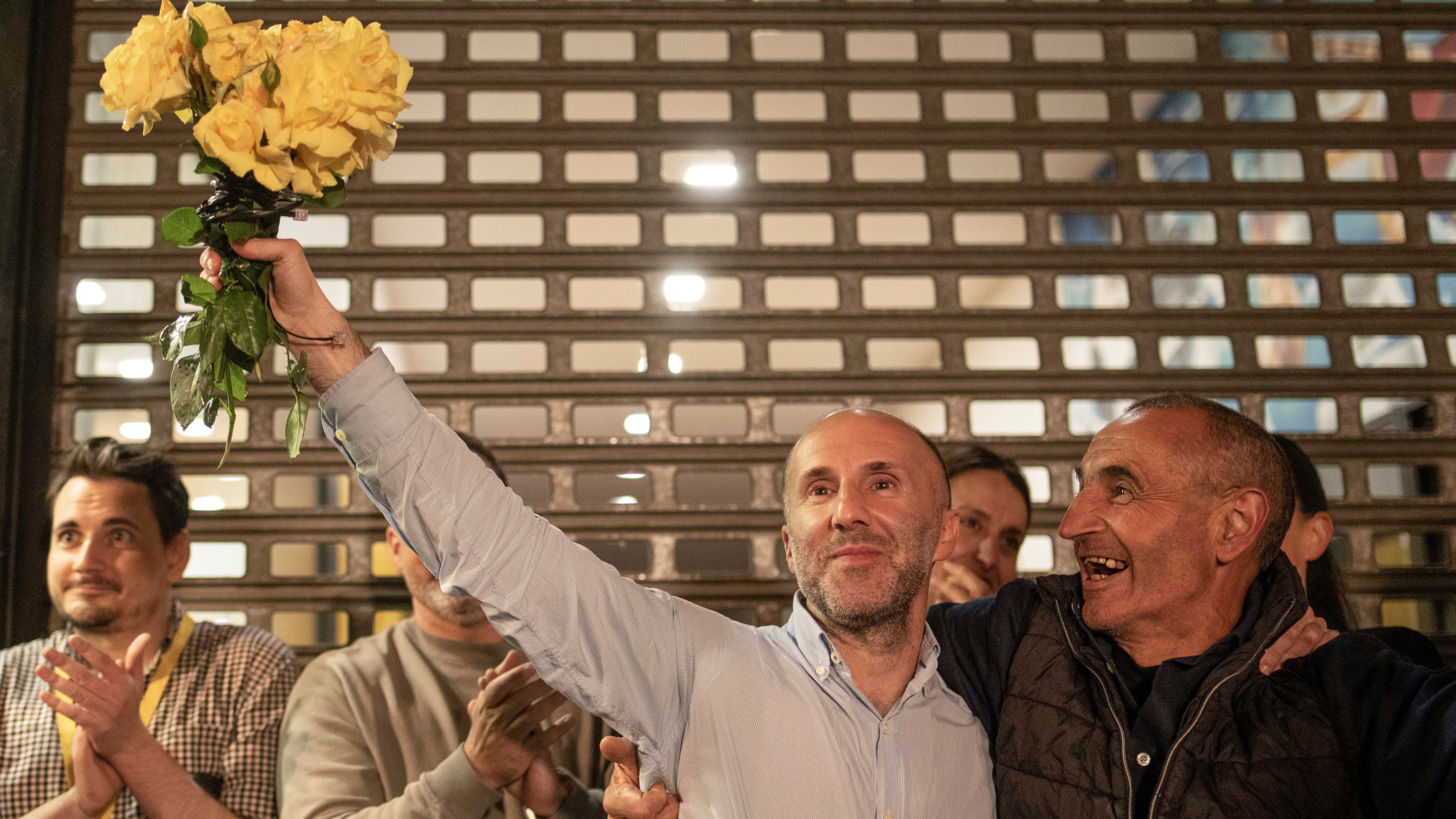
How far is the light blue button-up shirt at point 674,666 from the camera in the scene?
2025mm

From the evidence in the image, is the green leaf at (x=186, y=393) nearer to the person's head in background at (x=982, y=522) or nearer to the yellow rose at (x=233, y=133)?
the yellow rose at (x=233, y=133)

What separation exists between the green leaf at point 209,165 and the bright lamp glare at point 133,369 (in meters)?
1.75

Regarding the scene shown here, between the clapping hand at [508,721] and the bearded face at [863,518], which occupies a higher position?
the bearded face at [863,518]

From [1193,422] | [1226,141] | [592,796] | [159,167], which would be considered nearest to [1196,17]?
[1226,141]

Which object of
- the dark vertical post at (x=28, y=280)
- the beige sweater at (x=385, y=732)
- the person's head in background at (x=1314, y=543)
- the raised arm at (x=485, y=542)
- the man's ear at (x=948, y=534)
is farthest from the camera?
the dark vertical post at (x=28, y=280)

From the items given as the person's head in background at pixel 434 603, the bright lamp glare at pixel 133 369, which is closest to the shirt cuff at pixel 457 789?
the person's head in background at pixel 434 603

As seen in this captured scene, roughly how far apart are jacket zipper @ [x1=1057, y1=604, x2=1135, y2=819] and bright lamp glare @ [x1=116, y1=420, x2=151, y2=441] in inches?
99.5

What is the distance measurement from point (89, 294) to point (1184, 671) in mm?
3086

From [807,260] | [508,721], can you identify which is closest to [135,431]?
[508,721]

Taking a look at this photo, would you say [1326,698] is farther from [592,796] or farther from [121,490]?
[121,490]

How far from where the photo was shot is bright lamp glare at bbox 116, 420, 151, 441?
132 inches

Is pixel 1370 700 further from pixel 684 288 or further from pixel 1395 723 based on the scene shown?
pixel 684 288

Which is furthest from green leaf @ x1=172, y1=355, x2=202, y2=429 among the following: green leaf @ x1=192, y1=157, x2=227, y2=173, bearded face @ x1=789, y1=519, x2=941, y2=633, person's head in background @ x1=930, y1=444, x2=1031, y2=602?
person's head in background @ x1=930, y1=444, x2=1031, y2=602

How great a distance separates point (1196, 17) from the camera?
3617 millimetres
